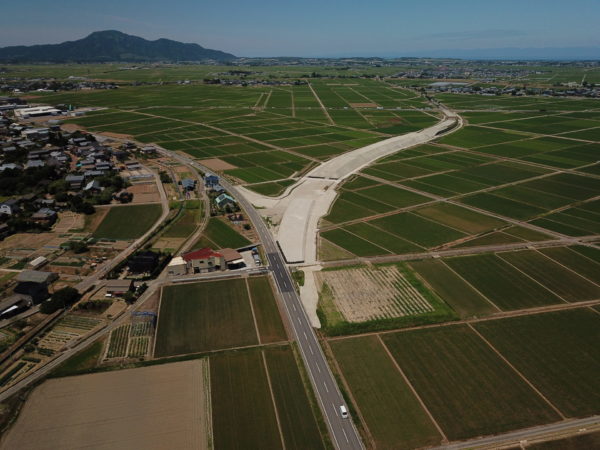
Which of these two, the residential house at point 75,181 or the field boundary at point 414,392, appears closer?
the field boundary at point 414,392

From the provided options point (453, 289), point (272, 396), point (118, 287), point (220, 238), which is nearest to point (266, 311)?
point (272, 396)

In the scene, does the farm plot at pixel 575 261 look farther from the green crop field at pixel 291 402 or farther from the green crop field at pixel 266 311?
the green crop field at pixel 291 402

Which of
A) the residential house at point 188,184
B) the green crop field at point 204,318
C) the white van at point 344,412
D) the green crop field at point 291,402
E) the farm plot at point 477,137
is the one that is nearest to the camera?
the green crop field at point 291,402

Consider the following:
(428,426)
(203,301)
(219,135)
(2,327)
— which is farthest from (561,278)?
(219,135)

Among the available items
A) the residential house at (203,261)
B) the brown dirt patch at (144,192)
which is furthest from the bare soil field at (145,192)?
the residential house at (203,261)

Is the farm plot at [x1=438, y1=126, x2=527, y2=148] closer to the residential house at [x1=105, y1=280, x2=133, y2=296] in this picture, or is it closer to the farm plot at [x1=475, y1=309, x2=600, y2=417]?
the farm plot at [x1=475, y1=309, x2=600, y2=417]
